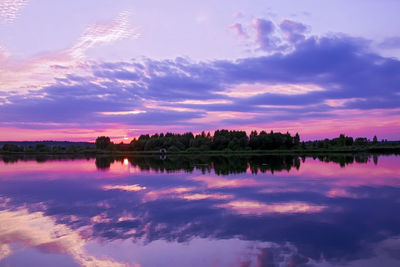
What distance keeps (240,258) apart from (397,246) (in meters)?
4.49

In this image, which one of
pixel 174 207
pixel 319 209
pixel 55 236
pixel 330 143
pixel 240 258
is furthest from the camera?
pixel 330 143

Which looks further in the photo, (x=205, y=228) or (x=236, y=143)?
(x=236, y=143)

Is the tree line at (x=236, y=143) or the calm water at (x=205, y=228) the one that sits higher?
the tree line at (x=236, y=143)

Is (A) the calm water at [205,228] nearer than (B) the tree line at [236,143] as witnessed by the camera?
Yes

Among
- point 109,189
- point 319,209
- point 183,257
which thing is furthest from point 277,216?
point 109,189

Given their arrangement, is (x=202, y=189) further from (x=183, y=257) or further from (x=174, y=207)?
(x=183, y=257)

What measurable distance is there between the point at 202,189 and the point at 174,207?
18.6 ft

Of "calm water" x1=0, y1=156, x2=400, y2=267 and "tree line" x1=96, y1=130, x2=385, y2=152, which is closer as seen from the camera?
"calm water" x1=0, y1=156, x2=400, y2=267

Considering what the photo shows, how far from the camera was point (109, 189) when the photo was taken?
877 inches

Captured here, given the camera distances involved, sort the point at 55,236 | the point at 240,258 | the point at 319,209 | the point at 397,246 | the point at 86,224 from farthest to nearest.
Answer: the point at 319,209, the point at 86,224, the point at 55,236, the point at 397,246, the point at 240,258

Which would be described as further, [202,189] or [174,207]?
[202,189]

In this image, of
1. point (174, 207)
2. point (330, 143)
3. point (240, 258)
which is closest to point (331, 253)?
point (240, 258)

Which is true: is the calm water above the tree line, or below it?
below

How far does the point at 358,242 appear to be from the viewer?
9789mm
